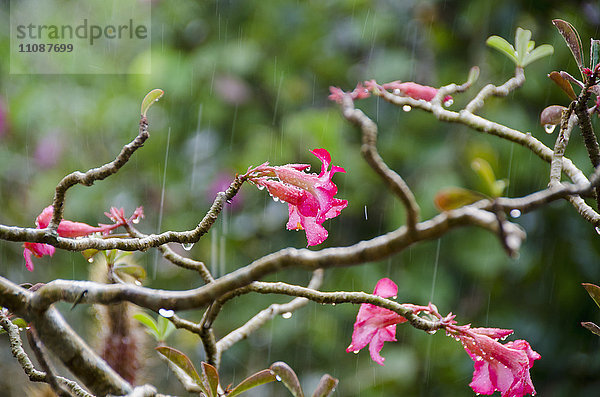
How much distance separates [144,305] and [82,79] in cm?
182

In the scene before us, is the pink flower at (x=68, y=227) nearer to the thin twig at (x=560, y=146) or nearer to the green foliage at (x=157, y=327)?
the green foliage at (x=157, y=327)

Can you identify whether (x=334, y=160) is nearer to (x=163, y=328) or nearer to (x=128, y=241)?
(x=163, y=328)

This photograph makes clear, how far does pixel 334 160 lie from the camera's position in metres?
1.47

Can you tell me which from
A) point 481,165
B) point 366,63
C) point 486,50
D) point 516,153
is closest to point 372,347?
point 481,165

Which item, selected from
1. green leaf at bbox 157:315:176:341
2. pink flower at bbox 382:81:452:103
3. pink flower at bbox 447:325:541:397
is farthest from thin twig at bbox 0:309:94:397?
pink flower at bbox 382:81:452:103

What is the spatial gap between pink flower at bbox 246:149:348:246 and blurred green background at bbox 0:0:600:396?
85 centimetres

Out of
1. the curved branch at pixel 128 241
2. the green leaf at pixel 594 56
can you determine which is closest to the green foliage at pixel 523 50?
the green leaf at pixel 594 56

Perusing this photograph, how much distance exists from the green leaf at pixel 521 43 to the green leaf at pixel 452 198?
0.39 m

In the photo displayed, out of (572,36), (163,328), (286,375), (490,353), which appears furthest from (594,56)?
(163,328)

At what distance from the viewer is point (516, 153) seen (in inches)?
55.2

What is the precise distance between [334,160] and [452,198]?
3.86 feet

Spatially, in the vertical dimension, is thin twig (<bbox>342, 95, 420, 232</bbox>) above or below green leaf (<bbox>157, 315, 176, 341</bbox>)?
above

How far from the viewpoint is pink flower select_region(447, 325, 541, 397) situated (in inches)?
19.3

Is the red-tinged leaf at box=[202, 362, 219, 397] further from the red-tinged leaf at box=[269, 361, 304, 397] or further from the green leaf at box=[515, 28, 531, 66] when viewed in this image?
the green leaf at box=[515, 28, 531, 66]
